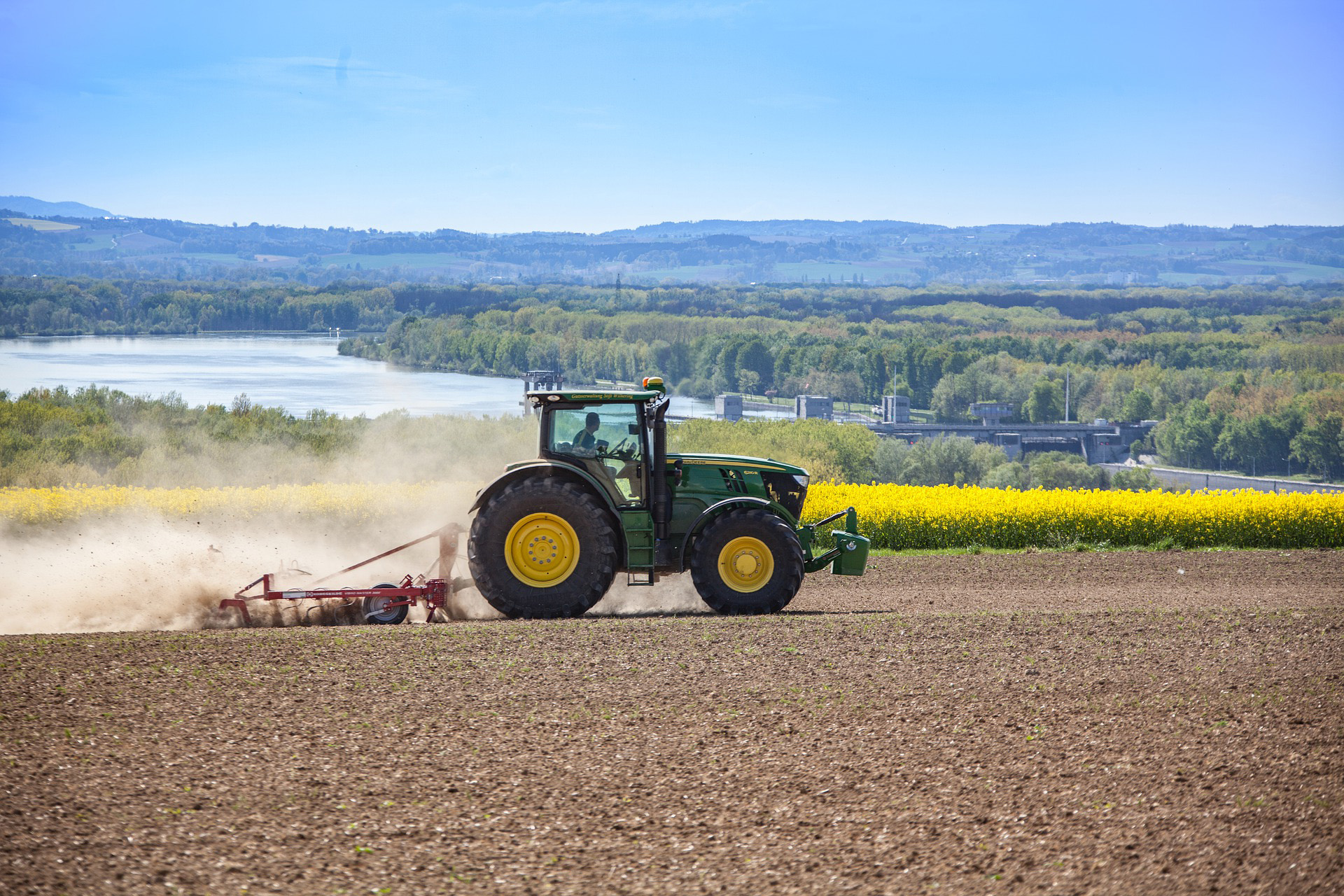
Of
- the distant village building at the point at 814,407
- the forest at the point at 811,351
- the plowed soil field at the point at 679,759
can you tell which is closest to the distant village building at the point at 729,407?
the distant village building at the point at 814,407

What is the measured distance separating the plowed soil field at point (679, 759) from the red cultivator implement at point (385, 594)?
49 centimetres

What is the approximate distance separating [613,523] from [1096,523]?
502 inches

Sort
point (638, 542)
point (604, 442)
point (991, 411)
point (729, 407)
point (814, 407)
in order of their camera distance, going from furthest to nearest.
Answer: point (991, 411)
point (814, 407)
point (729, 407)
point (604, 442)
point (638, 542)

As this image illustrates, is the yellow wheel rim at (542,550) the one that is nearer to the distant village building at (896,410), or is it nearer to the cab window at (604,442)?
the cab window at (604,442)

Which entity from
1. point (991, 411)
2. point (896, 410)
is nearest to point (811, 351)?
point (896, 410)

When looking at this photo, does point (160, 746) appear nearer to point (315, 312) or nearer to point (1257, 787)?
point (1257, 787)

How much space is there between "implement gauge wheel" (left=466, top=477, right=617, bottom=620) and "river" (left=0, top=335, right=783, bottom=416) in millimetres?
24559

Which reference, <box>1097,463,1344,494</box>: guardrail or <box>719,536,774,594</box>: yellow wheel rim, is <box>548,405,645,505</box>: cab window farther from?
<box>1097,463,1344,494</box>: guardrail

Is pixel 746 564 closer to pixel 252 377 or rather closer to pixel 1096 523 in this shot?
pixel 1096 523

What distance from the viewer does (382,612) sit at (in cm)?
1137

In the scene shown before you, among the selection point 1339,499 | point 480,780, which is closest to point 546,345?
point 1339,499

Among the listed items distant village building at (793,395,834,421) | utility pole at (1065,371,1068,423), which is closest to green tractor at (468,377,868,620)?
distant village building at (793,395,834,421)

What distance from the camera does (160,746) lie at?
694 centimetres

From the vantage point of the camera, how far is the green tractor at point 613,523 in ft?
36.1
